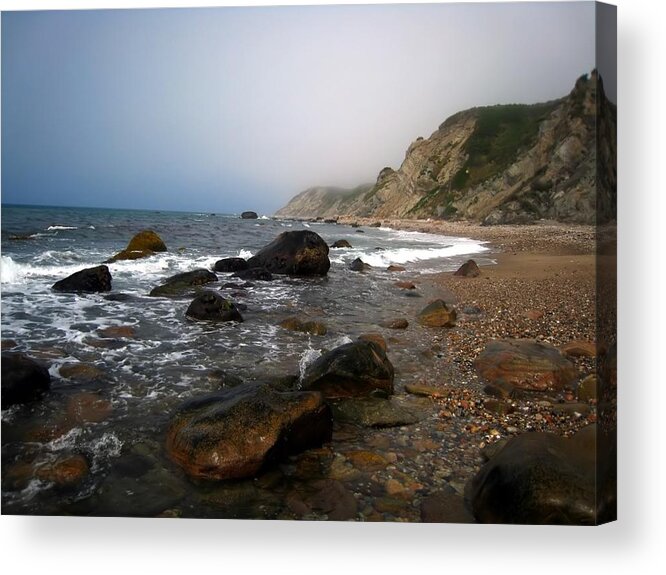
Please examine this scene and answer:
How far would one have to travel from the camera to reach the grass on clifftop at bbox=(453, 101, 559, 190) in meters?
4.34

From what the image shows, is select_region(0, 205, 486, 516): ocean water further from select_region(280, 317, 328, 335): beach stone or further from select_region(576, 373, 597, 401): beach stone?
select_region(576, 373, 597, 401): beach stone

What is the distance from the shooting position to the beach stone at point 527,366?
12.6 feet

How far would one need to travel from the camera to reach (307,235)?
21.1 feet

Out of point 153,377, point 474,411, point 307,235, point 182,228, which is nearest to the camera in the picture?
point 474,411

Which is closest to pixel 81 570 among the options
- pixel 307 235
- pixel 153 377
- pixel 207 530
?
pixel 207 530

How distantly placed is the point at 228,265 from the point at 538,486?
517cm

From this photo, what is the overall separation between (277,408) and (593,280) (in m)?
2.84

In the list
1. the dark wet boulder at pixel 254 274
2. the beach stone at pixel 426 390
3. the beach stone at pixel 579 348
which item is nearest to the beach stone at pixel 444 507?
the beach stone at pixel 426 390

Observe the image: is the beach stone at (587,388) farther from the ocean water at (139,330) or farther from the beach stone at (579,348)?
the ocean water at (139,330)

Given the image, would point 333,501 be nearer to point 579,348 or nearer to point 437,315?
point 579,348

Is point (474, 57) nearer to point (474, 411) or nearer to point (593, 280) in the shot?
point (593, 280)

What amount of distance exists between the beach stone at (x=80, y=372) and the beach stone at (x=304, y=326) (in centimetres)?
202

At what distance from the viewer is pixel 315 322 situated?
5168 millimetres

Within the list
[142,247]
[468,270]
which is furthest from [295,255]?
[468,270]
